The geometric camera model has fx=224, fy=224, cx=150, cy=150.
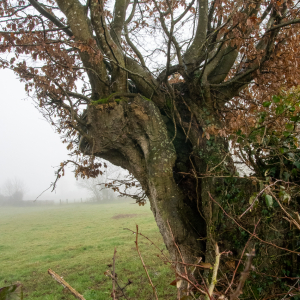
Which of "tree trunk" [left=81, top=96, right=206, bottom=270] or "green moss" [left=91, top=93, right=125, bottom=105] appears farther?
"green moss" [left=91, top=93, right=125, bottom=105]

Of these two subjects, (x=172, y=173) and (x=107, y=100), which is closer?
(x=172, y=173)

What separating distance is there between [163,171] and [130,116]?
1408 millimetres

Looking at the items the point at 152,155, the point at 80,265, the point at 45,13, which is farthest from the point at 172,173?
the point at 80,265

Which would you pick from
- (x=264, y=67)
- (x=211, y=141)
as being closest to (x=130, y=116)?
(x=211, y=141)

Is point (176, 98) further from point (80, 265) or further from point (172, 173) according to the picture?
point (80, 265)

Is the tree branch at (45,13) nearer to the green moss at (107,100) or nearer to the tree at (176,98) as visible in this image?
the tree at (176,98)

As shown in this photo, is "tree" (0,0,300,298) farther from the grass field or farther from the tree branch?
the grass field

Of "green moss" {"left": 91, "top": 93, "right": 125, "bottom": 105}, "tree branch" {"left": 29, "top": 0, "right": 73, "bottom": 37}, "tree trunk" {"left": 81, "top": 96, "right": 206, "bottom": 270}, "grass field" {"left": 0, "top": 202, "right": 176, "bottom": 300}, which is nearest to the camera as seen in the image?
"tree trunk" {"left": 81, "top": 96, "right": 206, "bottom": 270}

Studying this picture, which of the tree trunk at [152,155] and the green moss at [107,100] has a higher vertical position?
the green moss at [107,100]

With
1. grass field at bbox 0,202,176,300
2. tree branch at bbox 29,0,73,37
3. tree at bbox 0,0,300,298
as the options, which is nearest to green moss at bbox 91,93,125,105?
tree at bbox 0,0,300,298

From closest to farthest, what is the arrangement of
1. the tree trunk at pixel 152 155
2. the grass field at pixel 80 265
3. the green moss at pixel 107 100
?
the tree trunk at pixel 152 155
the green moss at pixel 107 100
the grass field at pixel 80 265

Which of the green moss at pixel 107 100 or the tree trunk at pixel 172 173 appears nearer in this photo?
the tree trunk at pixel 172 173

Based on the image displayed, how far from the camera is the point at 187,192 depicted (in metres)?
4.79

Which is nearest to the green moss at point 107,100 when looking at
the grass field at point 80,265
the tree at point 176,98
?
the tree at point 176,98
